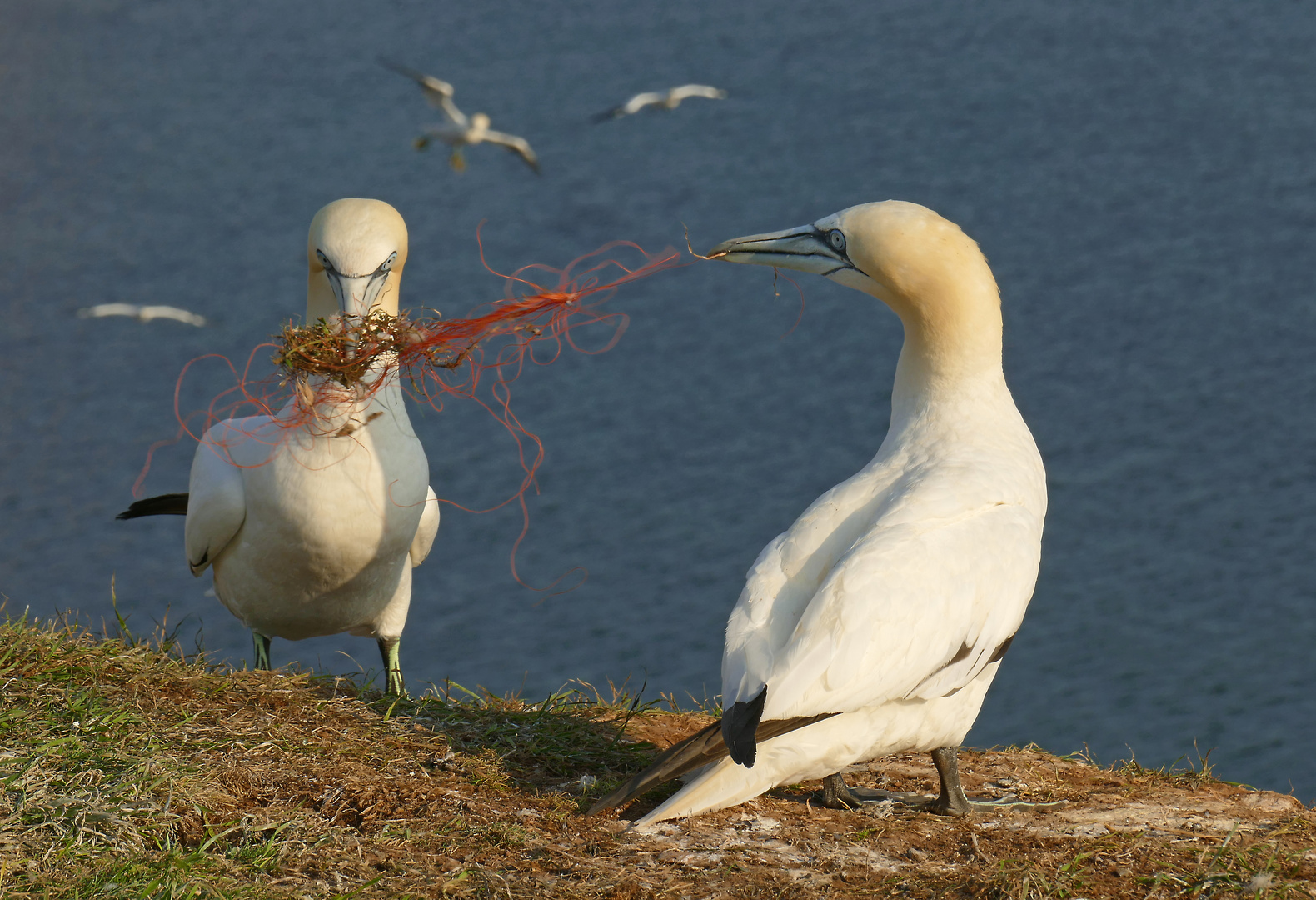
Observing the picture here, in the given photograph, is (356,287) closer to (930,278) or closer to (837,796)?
(930,278)

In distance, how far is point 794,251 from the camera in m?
5.01

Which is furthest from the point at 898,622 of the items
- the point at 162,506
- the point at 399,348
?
the point at 162,506

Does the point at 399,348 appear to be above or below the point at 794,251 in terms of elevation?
below

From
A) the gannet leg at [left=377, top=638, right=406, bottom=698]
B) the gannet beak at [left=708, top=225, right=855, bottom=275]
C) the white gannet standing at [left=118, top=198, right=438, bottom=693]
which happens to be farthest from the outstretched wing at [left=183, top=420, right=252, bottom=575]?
the gannet beak at [left=708, top=225, right=855, bottom=275]

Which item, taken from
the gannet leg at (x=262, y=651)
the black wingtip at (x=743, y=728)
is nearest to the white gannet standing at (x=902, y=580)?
the black wingtip at (x=743, y=728)

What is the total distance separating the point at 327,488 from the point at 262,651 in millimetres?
1037

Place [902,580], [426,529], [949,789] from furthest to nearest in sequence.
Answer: [426,529] → [949,789] → [902,580]

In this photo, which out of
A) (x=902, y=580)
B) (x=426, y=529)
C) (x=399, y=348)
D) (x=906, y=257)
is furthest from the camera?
(x=426, y=529)

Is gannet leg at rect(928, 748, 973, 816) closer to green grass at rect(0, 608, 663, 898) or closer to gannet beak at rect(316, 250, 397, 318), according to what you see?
green grass at rect(0, 608, 663, 898)

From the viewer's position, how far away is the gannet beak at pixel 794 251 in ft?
16.3

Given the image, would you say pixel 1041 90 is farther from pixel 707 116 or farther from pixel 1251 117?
pixel 707 116

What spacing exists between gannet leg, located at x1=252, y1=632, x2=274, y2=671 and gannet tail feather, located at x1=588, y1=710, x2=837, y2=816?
2.47m

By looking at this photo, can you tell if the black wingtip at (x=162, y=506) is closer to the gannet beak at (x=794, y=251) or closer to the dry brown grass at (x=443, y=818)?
the dry brown grass at (x=443, y=818)

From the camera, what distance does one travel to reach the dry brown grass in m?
3.46
